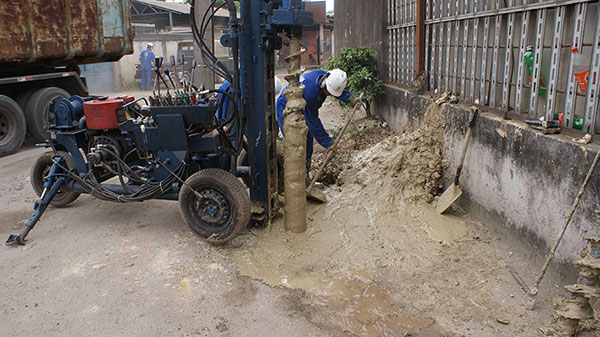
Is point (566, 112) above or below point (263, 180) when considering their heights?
above

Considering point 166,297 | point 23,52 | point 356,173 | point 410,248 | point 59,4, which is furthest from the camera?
point 59,4

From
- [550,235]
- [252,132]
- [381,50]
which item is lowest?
[550,235]

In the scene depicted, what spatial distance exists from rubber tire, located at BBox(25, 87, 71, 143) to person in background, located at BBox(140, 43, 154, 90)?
9390mm

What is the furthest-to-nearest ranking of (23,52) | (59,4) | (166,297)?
(59,4), (23,52), (166,297)

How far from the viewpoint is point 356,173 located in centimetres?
545

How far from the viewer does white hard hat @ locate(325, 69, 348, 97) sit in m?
5.27

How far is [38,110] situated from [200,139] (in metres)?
6.14

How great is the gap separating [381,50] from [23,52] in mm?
5944

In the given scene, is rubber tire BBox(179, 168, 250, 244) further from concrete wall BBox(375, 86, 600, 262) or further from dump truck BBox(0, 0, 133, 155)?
dump truck BBox(0, 0, 133, 155)

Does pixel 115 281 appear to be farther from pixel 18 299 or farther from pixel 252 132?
pixel 252 132

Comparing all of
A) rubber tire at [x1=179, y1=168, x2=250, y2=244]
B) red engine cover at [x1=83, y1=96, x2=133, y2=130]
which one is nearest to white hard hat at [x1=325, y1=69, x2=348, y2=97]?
rubber tire at [x1=179, y1=168, x2=250, y2=244]

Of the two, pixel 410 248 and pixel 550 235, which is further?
pixel 410 248

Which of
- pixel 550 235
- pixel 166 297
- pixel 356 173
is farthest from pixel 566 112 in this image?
pixel 166 297

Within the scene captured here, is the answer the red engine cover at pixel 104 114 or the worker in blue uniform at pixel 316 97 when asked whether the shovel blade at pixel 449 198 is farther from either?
the red engine cover at pixel 104 114
